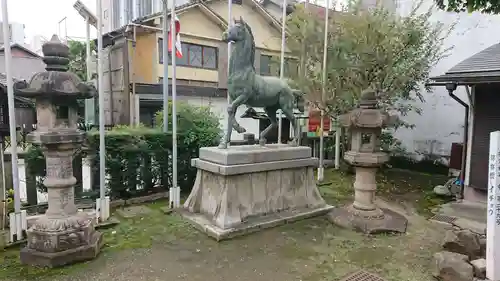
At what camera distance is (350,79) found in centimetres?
979

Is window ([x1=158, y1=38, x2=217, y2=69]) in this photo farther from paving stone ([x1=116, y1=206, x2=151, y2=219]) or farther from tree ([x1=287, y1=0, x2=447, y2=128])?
paving stone ([x1=116, y1=206, x2=151, y2=219])

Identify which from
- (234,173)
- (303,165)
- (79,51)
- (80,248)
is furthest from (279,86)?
(79,51)

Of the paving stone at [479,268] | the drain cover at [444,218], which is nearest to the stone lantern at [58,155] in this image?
the paving stone at [479,268]

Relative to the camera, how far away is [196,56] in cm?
1527

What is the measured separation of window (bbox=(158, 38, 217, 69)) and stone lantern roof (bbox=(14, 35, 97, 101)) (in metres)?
9.97

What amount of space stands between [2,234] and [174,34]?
5.16 m

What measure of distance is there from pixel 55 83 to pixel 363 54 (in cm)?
790

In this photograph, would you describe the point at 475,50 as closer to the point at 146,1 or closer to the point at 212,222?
the point at 212,222

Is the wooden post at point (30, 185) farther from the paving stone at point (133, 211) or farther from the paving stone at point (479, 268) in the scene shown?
the paving stone at point (479, 268)

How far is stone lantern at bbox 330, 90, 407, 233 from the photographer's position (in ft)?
20.1

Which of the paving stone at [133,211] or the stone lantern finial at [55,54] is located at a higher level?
the stone lantern finial at [55,54]

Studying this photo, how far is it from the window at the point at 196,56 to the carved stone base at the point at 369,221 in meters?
10.6

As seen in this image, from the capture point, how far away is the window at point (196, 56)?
14578mm

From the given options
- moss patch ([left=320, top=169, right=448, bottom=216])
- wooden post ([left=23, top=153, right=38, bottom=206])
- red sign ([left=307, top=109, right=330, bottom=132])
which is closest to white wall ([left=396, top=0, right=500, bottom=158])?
moss patch ([left=320, top=169, right=448, bottom=216])
